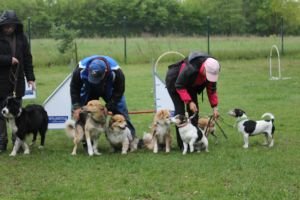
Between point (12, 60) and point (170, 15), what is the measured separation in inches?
1659

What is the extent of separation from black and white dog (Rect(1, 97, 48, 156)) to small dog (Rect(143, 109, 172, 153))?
177 cm

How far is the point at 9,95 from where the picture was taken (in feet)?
27.4

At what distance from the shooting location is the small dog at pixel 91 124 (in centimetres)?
798

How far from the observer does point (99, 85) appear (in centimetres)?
828

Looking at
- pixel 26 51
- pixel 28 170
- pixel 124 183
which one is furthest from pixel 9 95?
pixel 124 183

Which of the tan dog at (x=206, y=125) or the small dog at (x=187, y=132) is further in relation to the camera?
the tan dog at (x=206, y=125)

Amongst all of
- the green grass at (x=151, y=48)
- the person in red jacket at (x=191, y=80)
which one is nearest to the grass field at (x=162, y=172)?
the person in red jacket at (x=191, y=80)

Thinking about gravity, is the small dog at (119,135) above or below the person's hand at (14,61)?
below

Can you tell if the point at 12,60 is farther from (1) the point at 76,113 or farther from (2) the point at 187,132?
(2) the point at 187,132

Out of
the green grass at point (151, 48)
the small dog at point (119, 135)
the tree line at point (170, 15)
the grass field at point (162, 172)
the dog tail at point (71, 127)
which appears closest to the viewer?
the grass field at point (162, 172)

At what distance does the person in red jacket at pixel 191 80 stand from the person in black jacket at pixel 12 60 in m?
2.35

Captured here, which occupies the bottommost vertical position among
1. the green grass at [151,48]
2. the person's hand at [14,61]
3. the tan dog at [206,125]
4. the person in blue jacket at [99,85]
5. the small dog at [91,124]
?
the green grass at [151,48]

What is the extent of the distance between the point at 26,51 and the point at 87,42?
22.3 meters

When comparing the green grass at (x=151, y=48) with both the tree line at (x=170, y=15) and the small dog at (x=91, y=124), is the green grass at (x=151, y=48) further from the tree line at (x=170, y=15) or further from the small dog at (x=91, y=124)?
the small dog at (x=91, y=124)
